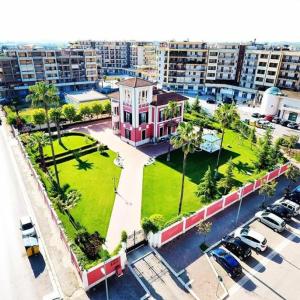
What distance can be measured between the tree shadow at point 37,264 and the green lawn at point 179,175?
11.7 metres

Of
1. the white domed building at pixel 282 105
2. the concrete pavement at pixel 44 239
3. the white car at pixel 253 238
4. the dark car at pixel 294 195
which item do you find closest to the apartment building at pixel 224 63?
the white domed building at pixel 282 105

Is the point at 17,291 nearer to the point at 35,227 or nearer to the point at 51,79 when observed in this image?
the point at 35,227

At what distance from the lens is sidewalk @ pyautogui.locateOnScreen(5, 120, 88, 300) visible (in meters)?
21.6

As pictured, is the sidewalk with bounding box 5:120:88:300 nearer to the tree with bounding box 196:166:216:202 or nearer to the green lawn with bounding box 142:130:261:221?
the green lawn with bounding box 142:130:261:221

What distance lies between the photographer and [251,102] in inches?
3344

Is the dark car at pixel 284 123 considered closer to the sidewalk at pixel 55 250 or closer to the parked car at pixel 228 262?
the parked car at pixel 228 262

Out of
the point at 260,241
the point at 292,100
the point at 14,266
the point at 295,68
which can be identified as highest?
the point at 295,68

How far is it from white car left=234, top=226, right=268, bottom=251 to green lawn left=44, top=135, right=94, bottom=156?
33.0 m

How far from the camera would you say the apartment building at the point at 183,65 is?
9169 centimetres

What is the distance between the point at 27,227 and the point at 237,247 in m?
21.9

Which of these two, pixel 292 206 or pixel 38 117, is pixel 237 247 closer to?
pixel 292 206

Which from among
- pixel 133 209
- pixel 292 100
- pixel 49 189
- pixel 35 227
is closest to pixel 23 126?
pixel 49 189

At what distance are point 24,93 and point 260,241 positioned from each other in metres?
88.4

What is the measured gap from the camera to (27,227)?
1077 inches
